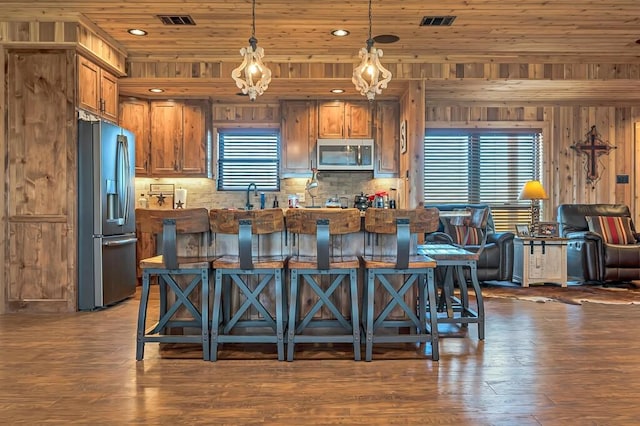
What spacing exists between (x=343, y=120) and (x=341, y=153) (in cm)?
46

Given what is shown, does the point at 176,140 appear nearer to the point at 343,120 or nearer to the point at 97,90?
the point at 97,90

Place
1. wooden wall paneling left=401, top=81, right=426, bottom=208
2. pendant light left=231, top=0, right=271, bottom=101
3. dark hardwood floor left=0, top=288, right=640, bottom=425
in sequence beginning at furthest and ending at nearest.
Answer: wooden wall paneling left=401, top=81, right=426, bottom=208
pendant light left=231, top=0, right=271, bottom=101
dark hardwood floor left=0, top=288, right=640, bottom=425

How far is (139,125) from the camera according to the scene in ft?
21.0

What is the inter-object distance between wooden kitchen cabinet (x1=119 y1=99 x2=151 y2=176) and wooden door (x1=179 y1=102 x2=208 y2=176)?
46 cm

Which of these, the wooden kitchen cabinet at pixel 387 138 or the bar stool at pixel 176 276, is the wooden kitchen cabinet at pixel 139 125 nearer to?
the wooden kitchen cabinet at pixel 387 138

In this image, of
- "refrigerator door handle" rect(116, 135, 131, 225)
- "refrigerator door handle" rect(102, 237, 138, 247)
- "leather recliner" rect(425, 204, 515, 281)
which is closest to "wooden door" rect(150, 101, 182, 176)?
"refrigerator door handle" rect(116, 135, 131, 225)

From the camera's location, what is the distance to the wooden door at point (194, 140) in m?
6.44

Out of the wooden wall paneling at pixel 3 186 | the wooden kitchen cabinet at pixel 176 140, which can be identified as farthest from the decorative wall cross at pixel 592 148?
the wooden wall paneling at pixel 3 186

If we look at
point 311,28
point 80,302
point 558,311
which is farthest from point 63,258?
point 558,311

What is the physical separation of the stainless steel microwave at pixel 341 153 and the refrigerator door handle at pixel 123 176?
2.42 m

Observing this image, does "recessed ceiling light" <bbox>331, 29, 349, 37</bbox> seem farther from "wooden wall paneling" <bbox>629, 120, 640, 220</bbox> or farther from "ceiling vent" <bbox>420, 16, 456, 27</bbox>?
"wooden wall paneling" <bbox>629, 120, 640, 220</bbox>

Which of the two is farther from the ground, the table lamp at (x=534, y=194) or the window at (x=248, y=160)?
the window at (x=248, y=160)

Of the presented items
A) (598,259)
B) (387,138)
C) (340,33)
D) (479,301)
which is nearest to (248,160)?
(387,138)

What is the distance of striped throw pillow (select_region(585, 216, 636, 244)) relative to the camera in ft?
20.5
